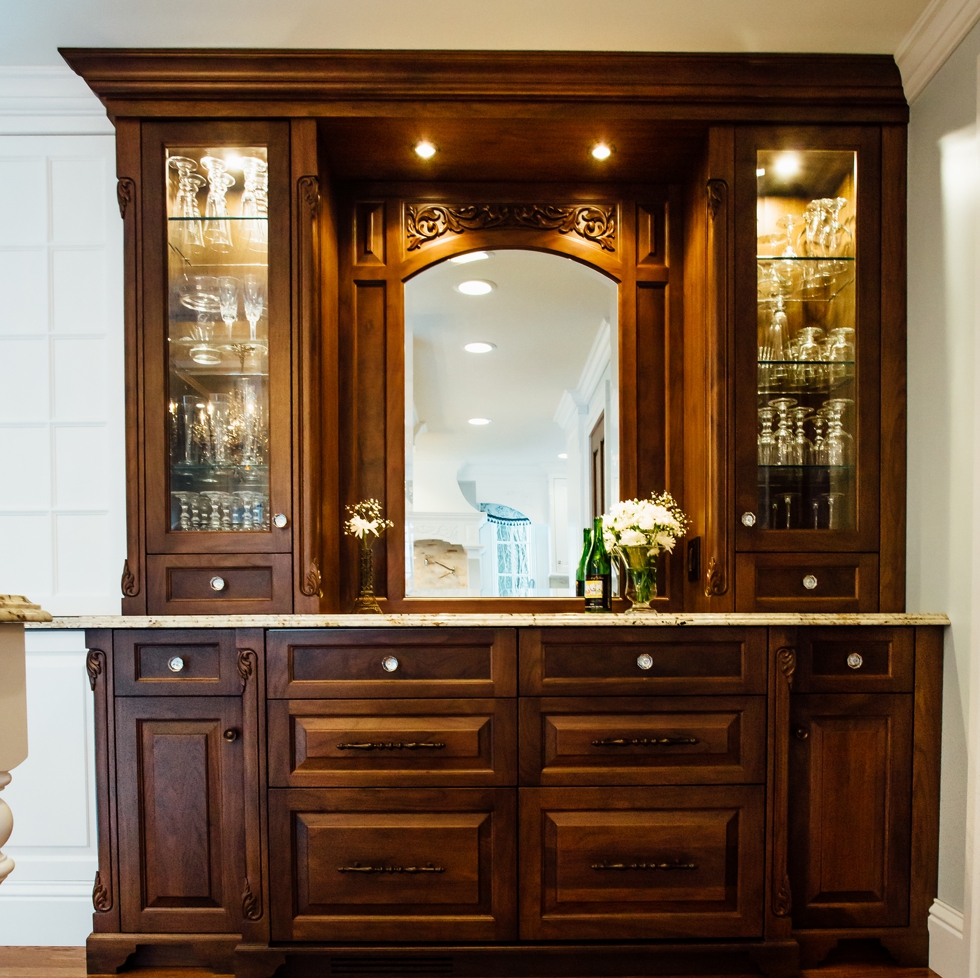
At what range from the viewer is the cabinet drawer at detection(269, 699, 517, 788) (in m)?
2.05

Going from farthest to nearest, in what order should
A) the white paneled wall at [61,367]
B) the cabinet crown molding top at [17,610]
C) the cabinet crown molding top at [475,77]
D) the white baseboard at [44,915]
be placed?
the white paneled wall at [61,367] → the white baseboard at [44,915] → the cabinet crown molding top at [475,77] → the cabinet crown molding top at [17,610]

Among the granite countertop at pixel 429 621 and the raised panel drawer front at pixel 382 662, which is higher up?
the granite countertop at pixel 429 621

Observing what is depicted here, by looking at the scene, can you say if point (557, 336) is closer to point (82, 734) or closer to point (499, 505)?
point (499, 505)

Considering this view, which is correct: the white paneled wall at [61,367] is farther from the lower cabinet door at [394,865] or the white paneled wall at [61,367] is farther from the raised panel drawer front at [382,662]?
the lower cabinet door at [394,865]

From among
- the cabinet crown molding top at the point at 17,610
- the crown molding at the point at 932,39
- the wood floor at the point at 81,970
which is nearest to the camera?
the cabinet crown molding top at the point at 17,610

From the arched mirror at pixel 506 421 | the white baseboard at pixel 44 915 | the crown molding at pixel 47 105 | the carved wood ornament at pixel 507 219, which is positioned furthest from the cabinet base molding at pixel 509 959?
the crown molding at pixel 47 105

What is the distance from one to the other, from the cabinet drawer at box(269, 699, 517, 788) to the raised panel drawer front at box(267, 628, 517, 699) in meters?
0.03

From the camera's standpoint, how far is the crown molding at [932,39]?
1989 mm

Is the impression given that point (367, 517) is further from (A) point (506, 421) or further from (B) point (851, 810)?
(B) point (851, 810)

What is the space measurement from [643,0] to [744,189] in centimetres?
58

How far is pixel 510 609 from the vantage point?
2.51 m

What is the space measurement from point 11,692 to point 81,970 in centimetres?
140

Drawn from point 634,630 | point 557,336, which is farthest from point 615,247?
point 634,630

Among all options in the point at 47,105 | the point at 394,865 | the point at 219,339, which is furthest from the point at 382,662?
the point at 47,105
